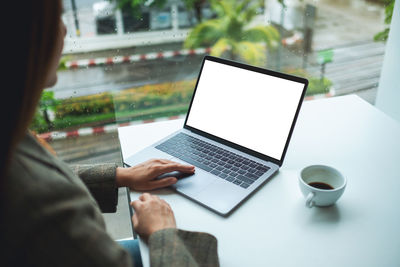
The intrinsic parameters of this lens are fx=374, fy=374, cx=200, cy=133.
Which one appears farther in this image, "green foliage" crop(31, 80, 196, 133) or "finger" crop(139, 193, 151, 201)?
"green foliage" crop(31, 80, 196, 133)

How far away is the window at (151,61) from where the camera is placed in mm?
1652

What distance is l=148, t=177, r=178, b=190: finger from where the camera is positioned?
3.01 feet

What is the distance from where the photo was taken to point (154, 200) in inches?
33.6

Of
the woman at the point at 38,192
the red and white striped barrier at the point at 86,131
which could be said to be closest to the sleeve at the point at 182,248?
the woman at the point at 38,192

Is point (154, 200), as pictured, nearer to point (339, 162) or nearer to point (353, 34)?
point (339, 162)

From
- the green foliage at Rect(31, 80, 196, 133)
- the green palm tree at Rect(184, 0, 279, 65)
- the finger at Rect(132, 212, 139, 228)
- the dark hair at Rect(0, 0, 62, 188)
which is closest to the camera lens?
the dark hair at Rect(0, 0, 62, 188)

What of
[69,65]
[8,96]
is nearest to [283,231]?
[8,96]

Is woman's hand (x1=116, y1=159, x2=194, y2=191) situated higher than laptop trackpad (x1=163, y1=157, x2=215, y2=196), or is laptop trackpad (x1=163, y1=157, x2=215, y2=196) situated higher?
woman's hand (x1=116, y1=159, x2=194, y2=191)

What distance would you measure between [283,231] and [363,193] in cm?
25

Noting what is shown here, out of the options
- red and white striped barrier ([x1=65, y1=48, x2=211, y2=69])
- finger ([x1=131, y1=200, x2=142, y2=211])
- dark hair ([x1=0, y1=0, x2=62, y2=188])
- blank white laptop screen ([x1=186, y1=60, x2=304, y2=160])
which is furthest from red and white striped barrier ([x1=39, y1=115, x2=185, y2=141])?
dark hair ([x1=0, y1=0, x2=62, y2=188])

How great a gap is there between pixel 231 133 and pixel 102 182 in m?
0.38

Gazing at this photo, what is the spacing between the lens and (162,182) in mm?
919

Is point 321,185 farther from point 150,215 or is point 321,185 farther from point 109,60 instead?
point 109,60

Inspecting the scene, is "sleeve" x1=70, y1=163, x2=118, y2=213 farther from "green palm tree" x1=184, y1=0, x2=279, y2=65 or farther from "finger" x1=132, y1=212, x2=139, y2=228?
"green palm tree" x1=184, y1=0, x2=279, y2=65
